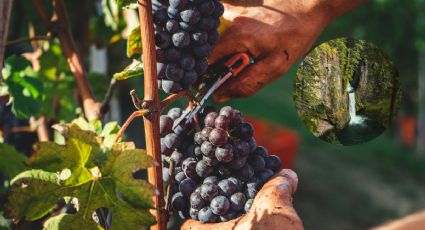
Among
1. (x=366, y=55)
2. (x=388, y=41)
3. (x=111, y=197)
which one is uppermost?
(x=366, y=55)

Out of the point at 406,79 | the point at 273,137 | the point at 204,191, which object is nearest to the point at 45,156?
the point at 204,191

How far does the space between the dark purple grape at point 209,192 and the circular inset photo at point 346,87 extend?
6.7 inches

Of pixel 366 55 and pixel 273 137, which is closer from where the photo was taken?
pixel 366 55

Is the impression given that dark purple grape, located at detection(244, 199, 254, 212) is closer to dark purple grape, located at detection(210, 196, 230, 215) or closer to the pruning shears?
dark purple grape, located at detection(210, 196, 230, 215)

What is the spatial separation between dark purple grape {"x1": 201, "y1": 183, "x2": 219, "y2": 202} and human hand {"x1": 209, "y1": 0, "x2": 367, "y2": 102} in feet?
0.63

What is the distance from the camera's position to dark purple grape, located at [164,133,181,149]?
2.58ft

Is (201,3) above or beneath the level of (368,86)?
above

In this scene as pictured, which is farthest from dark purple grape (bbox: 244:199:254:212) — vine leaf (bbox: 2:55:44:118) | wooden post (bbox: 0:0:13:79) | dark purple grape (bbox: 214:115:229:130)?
vine leaf (bbox: 2:55:44:118)

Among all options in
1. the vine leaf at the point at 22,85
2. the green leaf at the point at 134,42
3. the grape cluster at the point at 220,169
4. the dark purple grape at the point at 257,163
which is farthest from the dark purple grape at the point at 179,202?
the vine leaf at the point at 22,85

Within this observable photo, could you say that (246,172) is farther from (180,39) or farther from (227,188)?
(180,39)

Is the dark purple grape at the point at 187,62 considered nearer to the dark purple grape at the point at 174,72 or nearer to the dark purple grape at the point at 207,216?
the dark purple grape at the point at 174,72

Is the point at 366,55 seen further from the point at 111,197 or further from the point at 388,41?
the point at 388,41

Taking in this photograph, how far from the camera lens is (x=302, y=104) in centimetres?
81

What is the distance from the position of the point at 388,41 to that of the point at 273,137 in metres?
1.86
